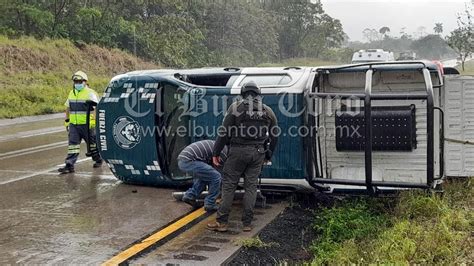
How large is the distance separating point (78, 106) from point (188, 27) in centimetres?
3883

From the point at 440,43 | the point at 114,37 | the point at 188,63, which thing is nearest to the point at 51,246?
the point at 114,37

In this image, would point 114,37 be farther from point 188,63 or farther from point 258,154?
point 258,154

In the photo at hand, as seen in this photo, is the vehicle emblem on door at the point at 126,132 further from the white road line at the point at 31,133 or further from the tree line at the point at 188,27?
the tree line at the point at 188,27

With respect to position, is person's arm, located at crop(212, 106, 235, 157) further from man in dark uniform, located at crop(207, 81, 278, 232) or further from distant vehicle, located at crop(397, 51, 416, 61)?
distant vehicle, located at crop(397, 51, 416, 61)

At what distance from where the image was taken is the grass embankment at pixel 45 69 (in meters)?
19.4

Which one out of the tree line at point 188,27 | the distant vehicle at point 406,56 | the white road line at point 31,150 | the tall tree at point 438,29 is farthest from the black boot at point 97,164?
the tall tree at point 438,29

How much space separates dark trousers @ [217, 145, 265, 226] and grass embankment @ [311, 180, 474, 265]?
780 mm

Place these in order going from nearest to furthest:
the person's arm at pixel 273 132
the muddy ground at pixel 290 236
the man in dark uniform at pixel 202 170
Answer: the muddy ground at pixel 290 236 → the person's arm at pixel 273 132 → the man in dark uniform at pixel 202 170

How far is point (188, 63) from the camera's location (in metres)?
44.8

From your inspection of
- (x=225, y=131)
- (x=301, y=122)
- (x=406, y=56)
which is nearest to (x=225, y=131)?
(x=225, y=131)

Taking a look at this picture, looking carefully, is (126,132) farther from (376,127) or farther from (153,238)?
(376,127)

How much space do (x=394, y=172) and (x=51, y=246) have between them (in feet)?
13.1

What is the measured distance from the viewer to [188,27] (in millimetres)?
46031

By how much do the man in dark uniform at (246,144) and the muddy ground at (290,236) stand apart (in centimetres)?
33
